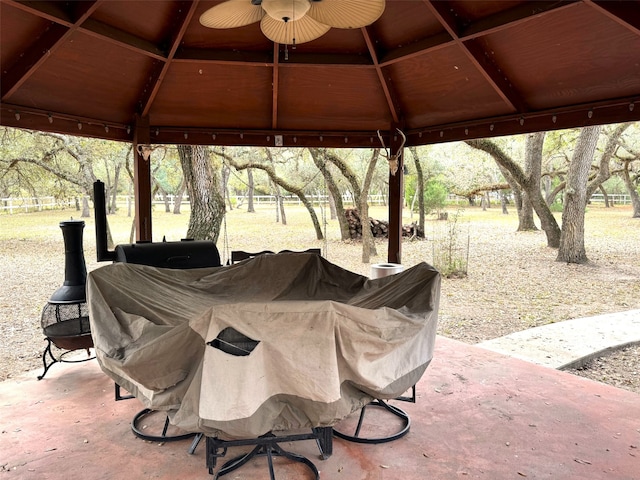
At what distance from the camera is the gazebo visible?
131 inches

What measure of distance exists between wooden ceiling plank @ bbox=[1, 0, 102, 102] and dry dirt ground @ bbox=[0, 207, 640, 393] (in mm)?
2478

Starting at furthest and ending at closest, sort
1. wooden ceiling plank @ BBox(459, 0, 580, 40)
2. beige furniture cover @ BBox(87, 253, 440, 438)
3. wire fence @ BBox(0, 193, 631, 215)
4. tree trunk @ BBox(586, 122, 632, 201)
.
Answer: wire fence @ BBox(0, 193, 631, 215)
tree trunk @ BBox(586, 122, 632, 201)
wooden ceiling plank @ BBox(459, 0, 580, 40)
beige furniture cover @ BBox(87, 253, 440, 438)

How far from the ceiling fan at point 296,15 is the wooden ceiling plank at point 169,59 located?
1094 mm

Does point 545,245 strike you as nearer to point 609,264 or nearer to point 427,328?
point 609,264

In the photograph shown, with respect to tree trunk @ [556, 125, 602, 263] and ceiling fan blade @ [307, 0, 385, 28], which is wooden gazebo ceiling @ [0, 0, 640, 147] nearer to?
ceiling fan blade @ [307, 0, 385, 28]

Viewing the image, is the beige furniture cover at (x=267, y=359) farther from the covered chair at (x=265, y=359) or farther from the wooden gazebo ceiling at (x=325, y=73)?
the wooden gazebo ceiling at (x=325, y=73)

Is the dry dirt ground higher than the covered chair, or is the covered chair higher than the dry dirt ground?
the covered chair

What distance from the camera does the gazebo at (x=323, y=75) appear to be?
131 inches

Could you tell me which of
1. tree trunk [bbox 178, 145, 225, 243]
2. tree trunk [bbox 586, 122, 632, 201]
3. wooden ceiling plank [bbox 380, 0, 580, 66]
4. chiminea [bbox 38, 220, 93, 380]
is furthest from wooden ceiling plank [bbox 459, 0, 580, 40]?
tree trunk [bbox 586, 122, 632, 201]

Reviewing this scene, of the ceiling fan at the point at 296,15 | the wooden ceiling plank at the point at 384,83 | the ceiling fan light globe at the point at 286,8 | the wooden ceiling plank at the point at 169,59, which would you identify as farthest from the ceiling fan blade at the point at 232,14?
the wooden ceiling plank at the point at 384,83

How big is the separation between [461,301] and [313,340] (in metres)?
5.58

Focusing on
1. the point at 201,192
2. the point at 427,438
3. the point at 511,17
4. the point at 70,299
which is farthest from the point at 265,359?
the point at 201,192

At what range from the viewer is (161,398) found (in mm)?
1995

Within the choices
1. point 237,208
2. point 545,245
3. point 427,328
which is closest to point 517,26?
point 427,328
